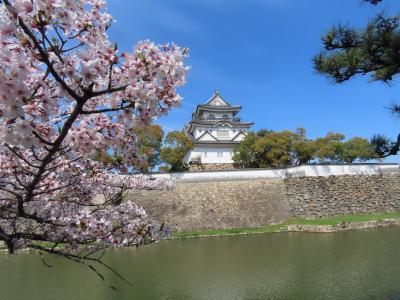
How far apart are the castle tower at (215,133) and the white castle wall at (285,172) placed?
733 centimetres

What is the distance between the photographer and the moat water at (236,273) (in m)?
7.73

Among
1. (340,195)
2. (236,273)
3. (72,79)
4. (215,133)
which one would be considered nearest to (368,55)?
(72,79)

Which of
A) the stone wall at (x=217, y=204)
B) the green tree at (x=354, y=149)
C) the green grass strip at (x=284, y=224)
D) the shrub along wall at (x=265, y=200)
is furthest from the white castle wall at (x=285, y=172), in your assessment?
the green tree at (x=354, y=149)

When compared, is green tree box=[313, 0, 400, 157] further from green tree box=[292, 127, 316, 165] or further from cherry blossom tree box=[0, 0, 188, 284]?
green tree box=[292, 127, 316, 165]

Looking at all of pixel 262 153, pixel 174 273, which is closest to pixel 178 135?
pixel 262 153

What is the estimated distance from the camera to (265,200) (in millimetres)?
Answer: 21203

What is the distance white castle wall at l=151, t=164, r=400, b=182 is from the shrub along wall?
11.7 inches

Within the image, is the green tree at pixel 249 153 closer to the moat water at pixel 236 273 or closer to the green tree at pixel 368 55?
the moat water at pixel 236 273

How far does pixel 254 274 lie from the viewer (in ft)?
30.1

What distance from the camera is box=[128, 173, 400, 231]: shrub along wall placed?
19844 millimetres

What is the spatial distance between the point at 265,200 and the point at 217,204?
9.65 ft

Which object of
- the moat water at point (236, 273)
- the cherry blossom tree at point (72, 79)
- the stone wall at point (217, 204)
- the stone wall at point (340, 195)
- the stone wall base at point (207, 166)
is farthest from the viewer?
the stone wall base at point (207, 166)

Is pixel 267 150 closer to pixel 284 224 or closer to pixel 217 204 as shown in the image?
pixel 217 204

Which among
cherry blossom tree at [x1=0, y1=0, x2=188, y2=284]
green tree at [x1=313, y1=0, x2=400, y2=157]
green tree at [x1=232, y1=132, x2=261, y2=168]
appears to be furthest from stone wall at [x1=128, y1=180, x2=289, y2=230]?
cherry blossom tree at [x1=0, y1=0, x2=188, y2=284]
